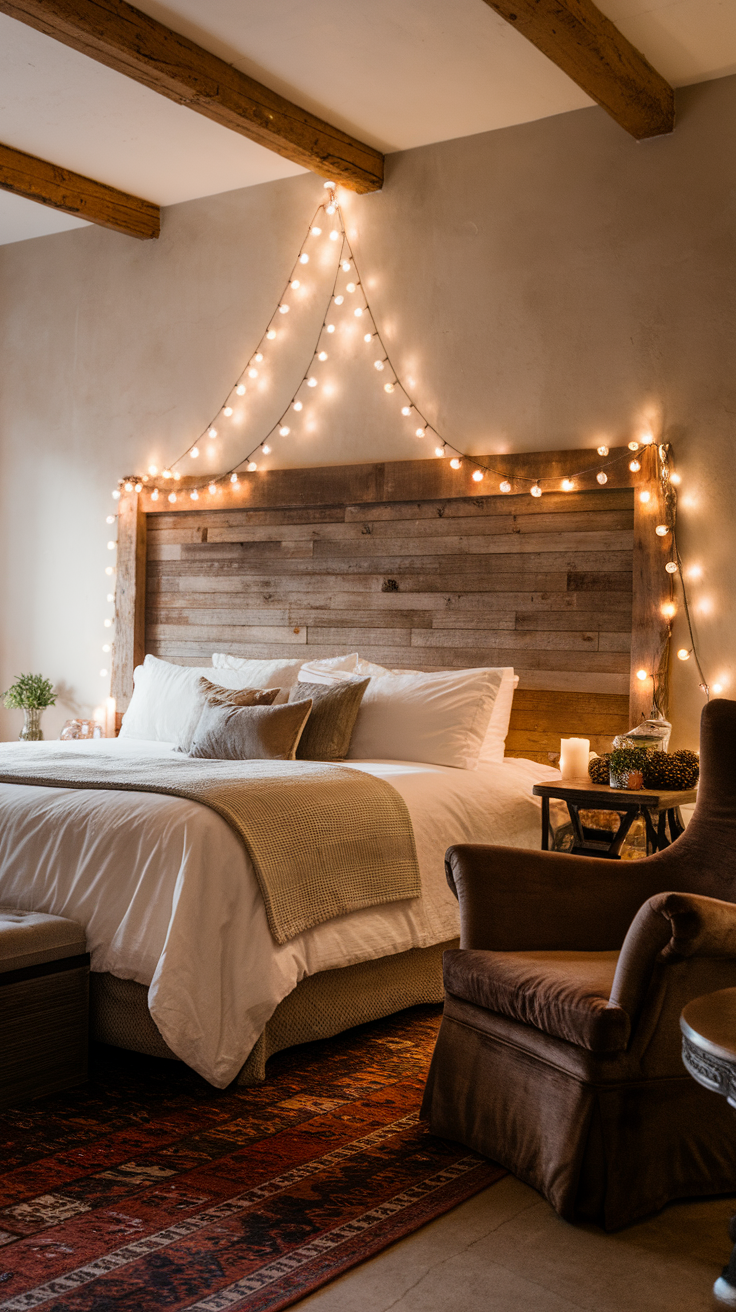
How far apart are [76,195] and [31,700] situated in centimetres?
225

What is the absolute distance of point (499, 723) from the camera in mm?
3998

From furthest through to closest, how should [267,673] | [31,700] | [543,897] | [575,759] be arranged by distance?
1. [31,700]
2. [267,673]
3. [575,759]
4. [543,897]

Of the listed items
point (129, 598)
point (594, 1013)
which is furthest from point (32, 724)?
point (594, 1013)

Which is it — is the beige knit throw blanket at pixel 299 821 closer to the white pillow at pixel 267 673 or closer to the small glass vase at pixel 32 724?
the white pillow at pixel 267 673

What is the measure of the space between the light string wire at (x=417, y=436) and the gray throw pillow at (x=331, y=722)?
98cm

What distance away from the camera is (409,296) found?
444 cm

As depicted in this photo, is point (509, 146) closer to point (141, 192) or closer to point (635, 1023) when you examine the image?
point (141, 192)

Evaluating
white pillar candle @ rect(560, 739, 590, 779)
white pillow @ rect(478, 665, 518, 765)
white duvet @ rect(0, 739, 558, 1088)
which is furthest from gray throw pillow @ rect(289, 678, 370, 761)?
white duvet @ rect(0, 739, 558, 1088)

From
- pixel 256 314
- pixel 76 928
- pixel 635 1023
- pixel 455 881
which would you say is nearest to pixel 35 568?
pixel 256 314

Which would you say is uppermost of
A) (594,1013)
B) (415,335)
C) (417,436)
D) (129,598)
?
(415,335)

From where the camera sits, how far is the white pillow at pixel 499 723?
12.9 feet

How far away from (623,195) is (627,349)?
53 cm

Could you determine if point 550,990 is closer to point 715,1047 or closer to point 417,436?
point 715,1047

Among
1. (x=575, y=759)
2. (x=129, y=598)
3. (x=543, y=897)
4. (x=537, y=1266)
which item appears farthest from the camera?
(x=129, y=598)
